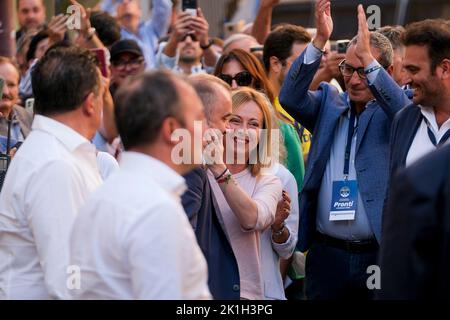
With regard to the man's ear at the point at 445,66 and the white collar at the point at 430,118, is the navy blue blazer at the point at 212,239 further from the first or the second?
the man's ear at the point at 445,66

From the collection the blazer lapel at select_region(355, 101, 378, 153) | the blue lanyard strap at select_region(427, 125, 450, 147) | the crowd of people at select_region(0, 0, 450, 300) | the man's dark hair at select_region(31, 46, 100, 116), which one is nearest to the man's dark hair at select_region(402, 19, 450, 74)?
the crowd of people at select_region(0, 0, 450, 300)

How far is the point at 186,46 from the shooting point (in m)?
8.22

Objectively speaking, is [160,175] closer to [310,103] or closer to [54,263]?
[54,263]

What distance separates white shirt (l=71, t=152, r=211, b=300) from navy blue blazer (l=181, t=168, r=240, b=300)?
1404 mm

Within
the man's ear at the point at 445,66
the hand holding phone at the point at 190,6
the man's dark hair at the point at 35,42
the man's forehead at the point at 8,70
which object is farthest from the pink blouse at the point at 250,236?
the man's dark hair at the point at 35,42

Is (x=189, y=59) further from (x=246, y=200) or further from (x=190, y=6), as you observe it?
(x=246, y=200)

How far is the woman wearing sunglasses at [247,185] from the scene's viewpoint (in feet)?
16.0

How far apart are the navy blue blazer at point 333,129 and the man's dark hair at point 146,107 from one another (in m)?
2.37

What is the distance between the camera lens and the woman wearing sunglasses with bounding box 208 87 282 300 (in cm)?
488

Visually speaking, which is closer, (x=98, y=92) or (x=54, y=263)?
(x=54, y=263)
